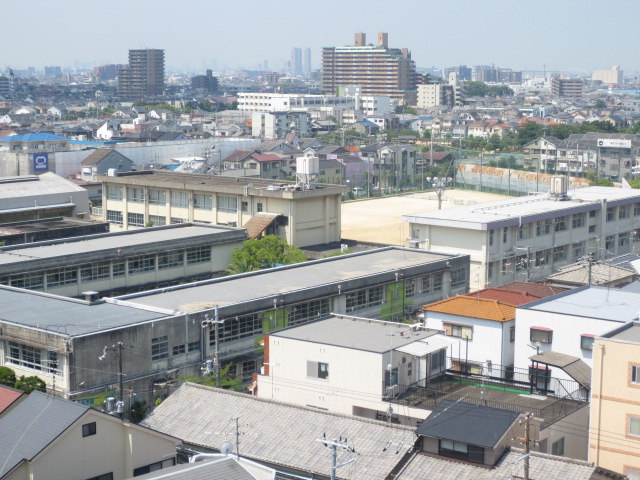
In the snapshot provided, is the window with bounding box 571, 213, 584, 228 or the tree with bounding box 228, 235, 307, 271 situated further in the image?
the window with bounding box 571, 213, 584, 228

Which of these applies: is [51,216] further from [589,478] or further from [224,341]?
[589,478]

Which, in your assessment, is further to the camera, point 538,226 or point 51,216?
point 51,216

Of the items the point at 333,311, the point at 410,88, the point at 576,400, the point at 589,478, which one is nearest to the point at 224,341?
the point at 333,311

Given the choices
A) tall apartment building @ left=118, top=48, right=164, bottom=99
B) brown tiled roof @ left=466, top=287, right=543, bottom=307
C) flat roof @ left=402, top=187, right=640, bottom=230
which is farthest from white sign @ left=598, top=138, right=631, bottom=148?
tall apartment building @ left=118, top=48, right=164, bottom=99

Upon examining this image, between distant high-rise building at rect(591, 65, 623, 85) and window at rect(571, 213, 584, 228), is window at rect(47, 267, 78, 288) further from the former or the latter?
distant high-rise building at rect(591, 65, 623, 85)

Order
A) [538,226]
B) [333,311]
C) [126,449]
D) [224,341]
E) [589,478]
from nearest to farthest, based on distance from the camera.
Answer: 1. [589,478]
2. [126,449]
3. [224,341]
4. [333,311]
5. [538,226]

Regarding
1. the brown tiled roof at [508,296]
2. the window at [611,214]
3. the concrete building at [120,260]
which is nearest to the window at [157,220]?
the concrete building at [120,260]

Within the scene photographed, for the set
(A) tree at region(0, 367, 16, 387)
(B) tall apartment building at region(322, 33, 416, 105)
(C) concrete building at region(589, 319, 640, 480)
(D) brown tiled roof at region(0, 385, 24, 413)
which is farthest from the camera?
(B) tall apartment building at region(322, 33, 416, 105)
